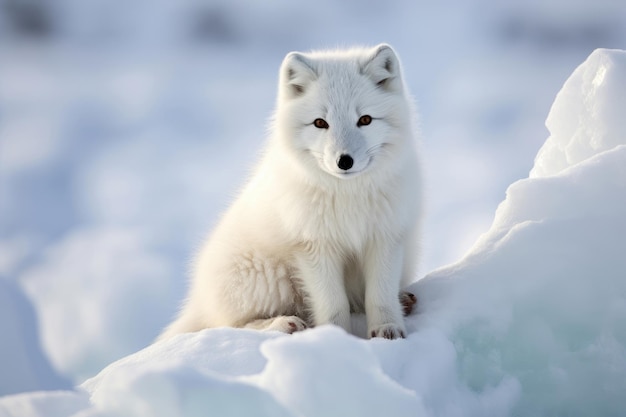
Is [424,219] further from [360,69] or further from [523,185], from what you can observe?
[360,69]

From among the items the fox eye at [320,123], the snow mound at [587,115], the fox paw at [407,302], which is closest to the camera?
the fox eye at [320,123]

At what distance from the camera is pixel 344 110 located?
341 cm

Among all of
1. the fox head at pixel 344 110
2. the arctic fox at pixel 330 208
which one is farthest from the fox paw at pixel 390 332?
the fox head at pixel 344 110

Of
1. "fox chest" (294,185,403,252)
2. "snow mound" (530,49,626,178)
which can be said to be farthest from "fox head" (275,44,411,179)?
"snow mound" (530,49,626,178)

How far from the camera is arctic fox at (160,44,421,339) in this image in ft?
11.3

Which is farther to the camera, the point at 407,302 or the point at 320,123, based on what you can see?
the point at 407,302

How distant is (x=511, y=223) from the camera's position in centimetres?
383

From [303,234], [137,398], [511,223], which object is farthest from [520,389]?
[137,398]

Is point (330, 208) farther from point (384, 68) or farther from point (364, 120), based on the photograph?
point (384, 68)

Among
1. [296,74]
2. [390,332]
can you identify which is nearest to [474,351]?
[390,332]

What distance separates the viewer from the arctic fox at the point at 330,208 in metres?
3.46

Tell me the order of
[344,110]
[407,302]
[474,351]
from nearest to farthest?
[474,351]
[344,110]
[407,302]

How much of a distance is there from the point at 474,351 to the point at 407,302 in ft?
2.33

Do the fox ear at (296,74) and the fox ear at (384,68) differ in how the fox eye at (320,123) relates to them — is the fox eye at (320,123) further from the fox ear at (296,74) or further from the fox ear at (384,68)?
the fox ear at (384,68)
